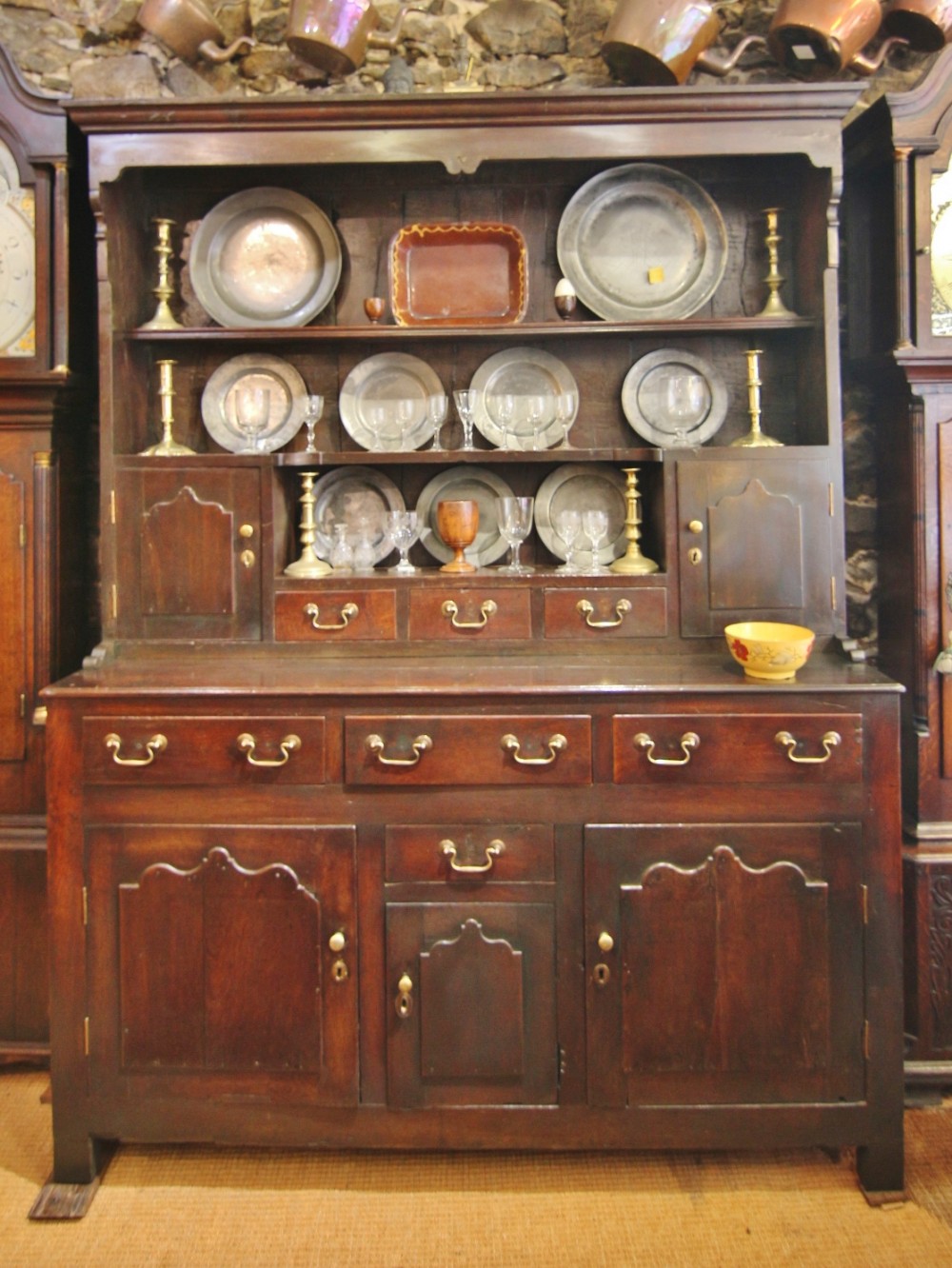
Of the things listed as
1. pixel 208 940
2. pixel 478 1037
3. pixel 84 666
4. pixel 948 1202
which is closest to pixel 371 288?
pixel 84 666

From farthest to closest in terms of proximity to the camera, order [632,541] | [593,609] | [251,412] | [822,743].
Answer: [251,412]
[632,541]
[593,609]
[822,743]

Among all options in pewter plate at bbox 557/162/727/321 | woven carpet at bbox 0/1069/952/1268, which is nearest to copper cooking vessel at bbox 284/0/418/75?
pewter plate at bbox 557/162/727/321

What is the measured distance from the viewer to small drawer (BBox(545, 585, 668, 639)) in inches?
80.8

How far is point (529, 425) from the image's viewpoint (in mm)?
2299

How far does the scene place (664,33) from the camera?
213cm

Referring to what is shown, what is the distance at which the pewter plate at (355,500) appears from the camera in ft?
7.61

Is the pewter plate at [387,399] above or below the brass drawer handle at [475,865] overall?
above

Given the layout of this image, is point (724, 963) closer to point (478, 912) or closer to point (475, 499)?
point (478, 912)

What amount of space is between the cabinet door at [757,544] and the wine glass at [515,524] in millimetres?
353

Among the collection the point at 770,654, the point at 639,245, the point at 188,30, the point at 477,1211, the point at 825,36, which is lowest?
the point at 477,1211

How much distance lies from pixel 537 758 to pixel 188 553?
95 centimetres

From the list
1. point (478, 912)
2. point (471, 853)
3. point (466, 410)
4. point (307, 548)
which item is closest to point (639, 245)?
point (466, 410)

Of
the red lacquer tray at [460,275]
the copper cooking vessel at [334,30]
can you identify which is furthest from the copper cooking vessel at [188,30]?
the red lacquer tray at [460,275]

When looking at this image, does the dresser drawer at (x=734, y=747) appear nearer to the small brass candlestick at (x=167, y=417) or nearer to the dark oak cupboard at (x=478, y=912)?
the dark oak cupboard at (x=478, y=912)
